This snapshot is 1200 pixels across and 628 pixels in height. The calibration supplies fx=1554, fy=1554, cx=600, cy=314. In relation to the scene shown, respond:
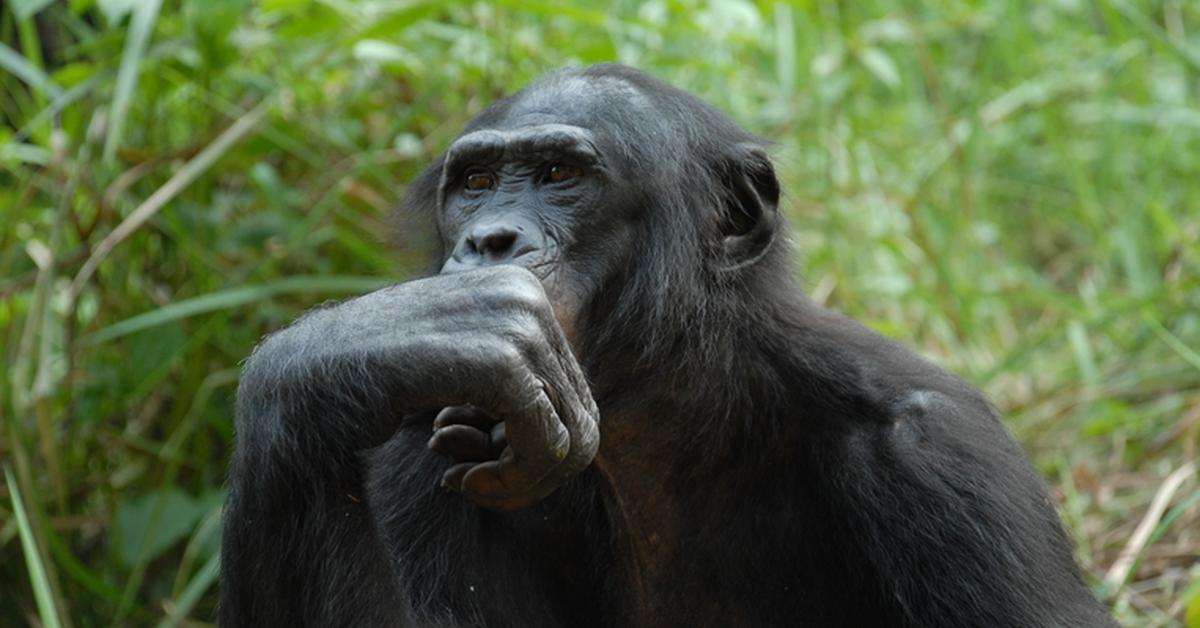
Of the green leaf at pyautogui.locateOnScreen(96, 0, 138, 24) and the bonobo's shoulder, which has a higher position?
the bonobo's shoulder

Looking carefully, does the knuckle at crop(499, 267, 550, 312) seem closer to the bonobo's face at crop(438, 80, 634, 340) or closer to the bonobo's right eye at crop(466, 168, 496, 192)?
the bonobo's face at crop(438, 80, 634, 340)

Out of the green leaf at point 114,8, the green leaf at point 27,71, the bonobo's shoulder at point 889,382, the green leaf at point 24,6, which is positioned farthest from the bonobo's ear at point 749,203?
the green leaf at point 27,71

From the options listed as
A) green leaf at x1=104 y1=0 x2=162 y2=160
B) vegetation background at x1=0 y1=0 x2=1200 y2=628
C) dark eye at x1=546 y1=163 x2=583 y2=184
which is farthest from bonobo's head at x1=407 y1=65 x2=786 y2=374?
green leaf at x1=104 y1=0 x2=162 y2=160

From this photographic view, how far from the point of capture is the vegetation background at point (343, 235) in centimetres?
543

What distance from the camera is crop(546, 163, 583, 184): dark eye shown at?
12.8 feet

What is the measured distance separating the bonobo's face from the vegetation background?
0.74 metres

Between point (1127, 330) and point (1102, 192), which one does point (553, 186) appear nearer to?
point (1127, 330)

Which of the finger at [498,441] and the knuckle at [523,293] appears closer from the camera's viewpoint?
the knuckle at [523,293]

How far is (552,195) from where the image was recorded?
12.6 ft

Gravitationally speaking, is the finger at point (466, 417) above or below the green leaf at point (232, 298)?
above

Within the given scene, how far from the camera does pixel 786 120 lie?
23.6 feet

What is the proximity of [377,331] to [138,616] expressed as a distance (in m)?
2.77

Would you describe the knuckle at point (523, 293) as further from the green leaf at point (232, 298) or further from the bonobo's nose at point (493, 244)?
the green leaf at point (232, 298)

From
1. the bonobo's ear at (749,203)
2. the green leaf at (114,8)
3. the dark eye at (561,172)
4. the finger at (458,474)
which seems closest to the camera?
the finger at (458,474)
